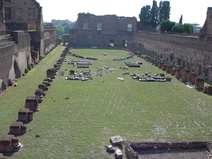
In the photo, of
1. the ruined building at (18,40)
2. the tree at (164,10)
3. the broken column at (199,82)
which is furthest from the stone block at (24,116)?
the tree at (164,10)

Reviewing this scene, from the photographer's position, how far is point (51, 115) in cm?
1238

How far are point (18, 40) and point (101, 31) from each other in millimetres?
34392

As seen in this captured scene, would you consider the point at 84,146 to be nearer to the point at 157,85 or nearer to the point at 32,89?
the point at 32,89

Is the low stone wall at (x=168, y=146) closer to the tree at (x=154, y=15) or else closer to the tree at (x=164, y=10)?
the tree at (x=164, y=10)

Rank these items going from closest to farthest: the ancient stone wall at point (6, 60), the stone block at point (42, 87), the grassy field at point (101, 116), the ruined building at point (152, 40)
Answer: the grassy field at point (101, 116) → the stone block at point (42, 87) → the ancient stone wall at point (6, 60) → the ruined building at point (152, 40)

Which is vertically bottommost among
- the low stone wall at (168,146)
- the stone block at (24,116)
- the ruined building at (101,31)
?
the low stone wall at (168,146)

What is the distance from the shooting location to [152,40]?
137ft

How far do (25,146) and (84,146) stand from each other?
209cm

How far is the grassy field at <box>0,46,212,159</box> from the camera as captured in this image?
9594 millimetres

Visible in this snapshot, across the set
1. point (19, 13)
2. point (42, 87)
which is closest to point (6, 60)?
point (42, 87)

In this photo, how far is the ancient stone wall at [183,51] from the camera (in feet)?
76.5

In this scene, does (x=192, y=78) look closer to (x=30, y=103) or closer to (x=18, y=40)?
(x=30, y=103)

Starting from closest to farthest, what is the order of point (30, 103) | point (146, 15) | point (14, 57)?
point (30, 103) < point (14, 57) < point (146, 15)

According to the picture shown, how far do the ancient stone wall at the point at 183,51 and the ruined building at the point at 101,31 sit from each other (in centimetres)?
1012
